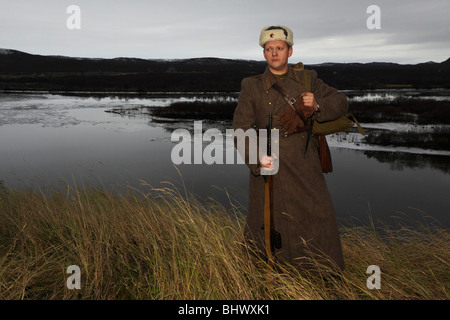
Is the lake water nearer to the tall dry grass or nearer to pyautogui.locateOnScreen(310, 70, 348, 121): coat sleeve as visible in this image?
the tall dry grass

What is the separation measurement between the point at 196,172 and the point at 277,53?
699 centimetres

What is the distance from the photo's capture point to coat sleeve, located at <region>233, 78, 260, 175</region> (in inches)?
99.0

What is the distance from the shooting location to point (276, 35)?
244 centimetres

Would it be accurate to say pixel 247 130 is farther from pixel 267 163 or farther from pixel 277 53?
pixel 277 53

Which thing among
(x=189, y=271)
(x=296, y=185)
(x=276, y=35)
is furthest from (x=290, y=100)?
(x=189, y=271)

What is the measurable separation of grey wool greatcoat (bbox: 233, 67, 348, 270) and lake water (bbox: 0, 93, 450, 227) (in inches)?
96.5

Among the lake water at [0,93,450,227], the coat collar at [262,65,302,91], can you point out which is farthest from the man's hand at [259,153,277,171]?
the lake water at [0,93,450,227]

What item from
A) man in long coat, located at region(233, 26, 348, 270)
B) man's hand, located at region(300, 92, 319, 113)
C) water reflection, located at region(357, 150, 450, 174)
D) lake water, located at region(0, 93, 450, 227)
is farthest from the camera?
water reflection, located at region(357, 150, 450, 174)

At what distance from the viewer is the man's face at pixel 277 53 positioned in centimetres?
249

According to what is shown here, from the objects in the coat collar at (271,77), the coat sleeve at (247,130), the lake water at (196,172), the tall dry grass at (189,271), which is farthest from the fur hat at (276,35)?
the lake water at (196,172)
